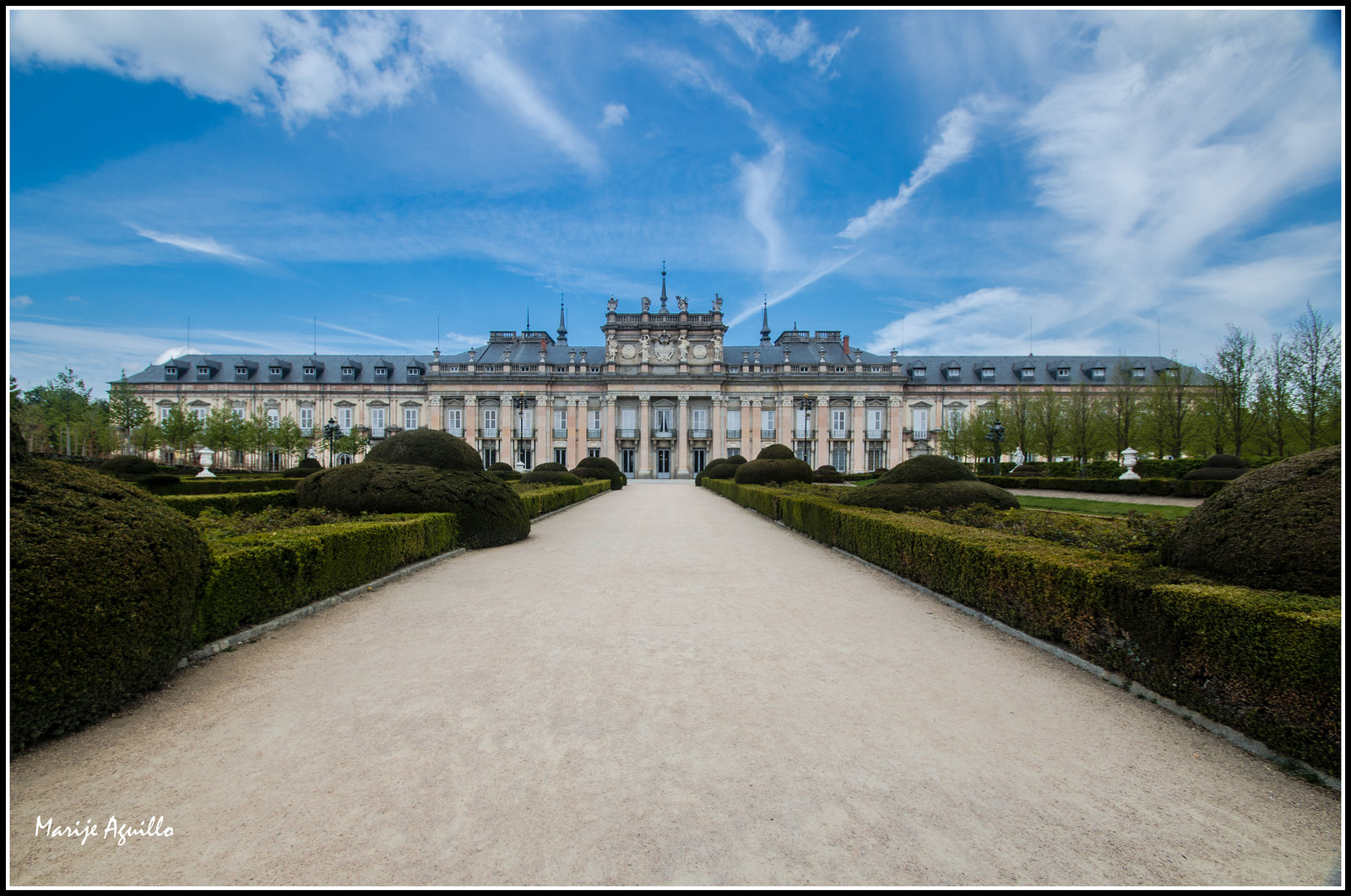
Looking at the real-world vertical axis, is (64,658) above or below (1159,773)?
above

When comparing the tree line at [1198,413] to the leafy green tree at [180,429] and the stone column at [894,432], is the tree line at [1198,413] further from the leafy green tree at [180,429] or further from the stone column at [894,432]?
the leafy green tree at [180,429]

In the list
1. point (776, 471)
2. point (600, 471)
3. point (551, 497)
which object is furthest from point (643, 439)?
point (551, 497)

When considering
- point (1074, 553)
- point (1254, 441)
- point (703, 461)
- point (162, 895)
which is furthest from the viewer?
point (703, 461)

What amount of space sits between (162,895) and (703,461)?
48.6 meters

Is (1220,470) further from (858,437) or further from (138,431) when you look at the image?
(138,431)

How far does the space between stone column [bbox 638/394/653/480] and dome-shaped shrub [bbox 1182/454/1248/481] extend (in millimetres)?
35970

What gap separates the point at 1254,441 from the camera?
24.5 meters

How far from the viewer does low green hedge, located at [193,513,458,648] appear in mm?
4496

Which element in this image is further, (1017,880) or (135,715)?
(135,715)

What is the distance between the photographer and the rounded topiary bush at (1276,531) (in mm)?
3432

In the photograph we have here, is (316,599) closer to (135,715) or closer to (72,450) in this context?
(135,715)

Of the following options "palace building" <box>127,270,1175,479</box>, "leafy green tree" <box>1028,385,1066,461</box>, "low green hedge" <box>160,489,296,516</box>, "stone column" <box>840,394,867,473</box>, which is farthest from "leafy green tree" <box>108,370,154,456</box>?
"leafy green tree" <box>1028,385,1066,461</box>

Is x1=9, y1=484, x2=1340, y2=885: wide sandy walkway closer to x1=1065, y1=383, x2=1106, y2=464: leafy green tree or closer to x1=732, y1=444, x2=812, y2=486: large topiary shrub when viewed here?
x1=732, y1=444, x2=812, y2=486: large topiary shrub

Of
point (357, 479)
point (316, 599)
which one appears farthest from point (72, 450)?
point (316, 599)
